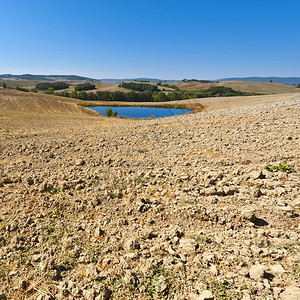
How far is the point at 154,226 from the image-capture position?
14.0 ft

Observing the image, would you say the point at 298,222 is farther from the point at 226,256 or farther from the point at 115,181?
the point at 115,181

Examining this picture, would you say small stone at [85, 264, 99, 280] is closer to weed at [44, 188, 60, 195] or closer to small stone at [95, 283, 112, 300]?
small stone at [95, 283, 112, 300]

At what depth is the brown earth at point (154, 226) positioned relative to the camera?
2.95 m

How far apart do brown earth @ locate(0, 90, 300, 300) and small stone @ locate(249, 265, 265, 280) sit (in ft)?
0.05

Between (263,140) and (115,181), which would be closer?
(115,181)

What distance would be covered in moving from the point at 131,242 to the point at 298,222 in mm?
3450

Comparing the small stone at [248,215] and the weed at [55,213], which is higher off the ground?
the small stone at [248,215]

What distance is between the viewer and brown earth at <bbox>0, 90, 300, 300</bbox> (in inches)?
116

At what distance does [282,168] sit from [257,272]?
4.12 metres

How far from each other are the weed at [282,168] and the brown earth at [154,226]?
0.14 feet

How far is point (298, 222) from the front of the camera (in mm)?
3930

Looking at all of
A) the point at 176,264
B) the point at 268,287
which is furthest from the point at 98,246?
the point at 268,287

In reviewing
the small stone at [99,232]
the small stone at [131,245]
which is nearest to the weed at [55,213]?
the small stone at [99,232]

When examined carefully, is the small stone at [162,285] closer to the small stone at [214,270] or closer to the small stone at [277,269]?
the small stone at [214,270]
